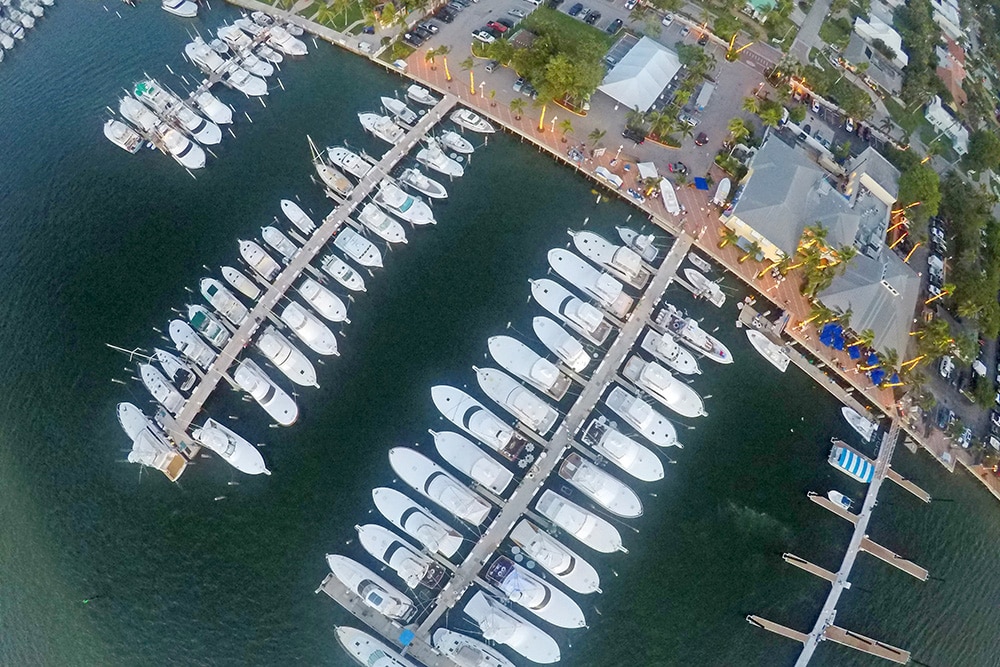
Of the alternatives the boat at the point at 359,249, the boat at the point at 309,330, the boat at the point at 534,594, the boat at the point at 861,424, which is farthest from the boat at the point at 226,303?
the boat at the point at 861,424

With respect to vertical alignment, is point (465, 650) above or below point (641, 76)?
below

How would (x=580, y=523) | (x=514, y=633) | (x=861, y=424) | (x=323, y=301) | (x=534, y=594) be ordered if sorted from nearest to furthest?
(x=514, y=633) → (x=534, y=594) → (x=580, y=523) → (x=861, y=424) → (x=323, y=301)

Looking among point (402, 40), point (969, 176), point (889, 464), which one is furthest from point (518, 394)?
point (969, 176)

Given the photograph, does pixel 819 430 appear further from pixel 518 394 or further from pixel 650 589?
pixel 518 394

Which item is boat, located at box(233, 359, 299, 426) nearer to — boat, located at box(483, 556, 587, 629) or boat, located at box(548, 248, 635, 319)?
boat, located at box(483, 556, 587, 629)

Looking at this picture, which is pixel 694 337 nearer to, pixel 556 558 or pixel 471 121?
pixel 556 558

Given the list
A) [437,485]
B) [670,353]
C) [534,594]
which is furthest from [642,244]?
[534,594]
